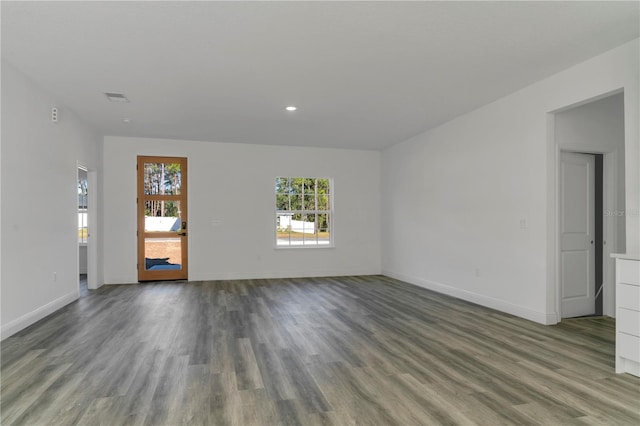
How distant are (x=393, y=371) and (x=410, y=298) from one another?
288cm

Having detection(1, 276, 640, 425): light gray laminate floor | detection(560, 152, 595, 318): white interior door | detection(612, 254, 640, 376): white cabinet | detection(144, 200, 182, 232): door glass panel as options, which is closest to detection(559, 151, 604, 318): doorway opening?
detection(560, 152, 595, 318): white interior door

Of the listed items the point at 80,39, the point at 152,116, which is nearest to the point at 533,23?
the point at 80,39

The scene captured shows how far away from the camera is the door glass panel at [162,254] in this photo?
288 inches

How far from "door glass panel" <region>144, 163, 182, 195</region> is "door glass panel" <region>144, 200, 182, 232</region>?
21 cm

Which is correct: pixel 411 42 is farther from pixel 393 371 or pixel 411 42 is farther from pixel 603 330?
pixel 603 330

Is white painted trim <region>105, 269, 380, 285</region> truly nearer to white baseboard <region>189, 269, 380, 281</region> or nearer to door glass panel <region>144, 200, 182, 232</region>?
white baseboard <region>189, 269, 380, 281</region>

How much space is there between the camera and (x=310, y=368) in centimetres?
297

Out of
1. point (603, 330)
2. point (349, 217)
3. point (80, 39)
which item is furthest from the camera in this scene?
point (349, 217)

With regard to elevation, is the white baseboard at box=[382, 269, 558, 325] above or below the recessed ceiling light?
below

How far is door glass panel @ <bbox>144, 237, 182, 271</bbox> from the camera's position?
7309mm

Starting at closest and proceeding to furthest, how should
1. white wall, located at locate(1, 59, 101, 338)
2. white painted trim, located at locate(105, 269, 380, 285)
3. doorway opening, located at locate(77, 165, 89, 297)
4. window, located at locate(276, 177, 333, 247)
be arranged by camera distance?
white wall, located at locate(1, 59, 101, 338), white painted trim, located at locate(105, 269, 380, 285), doorway opening, located at locate(77, 165, 89, 297), window, located at locate(276, 177, 333, 247)

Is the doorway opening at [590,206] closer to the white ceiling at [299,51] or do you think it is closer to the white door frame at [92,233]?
the white ceiling at [299,51]

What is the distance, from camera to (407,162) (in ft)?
23.8

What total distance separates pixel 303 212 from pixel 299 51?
4.98 metres
